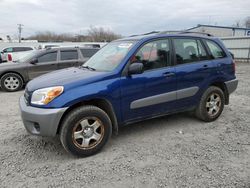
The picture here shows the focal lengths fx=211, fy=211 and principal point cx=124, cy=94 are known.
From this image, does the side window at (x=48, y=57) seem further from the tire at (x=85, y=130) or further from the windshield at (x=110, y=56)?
the tire at (x=85, y=130)

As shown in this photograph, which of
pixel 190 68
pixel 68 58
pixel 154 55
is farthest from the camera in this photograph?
pixel 68 58

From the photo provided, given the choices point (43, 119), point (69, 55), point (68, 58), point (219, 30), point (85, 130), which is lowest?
point (85, 130)

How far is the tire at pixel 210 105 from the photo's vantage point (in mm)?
4219

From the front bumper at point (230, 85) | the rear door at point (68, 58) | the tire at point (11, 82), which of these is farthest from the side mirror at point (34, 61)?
the front bumper at point (230, 85)

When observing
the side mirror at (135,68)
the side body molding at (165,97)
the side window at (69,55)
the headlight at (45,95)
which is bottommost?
the side body molding at (165,97)

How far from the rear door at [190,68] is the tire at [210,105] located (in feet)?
0.59

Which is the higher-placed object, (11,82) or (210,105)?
(11,82)

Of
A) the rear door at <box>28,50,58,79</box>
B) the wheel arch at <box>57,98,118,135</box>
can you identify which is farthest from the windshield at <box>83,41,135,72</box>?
the rear door at <box>28,50,58,79</box>

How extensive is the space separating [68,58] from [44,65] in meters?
0.95

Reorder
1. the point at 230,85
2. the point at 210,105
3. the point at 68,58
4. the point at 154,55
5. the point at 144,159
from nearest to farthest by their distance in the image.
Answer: the point at 144,159 → the point at 154,55 → the point at 210,105 → the point at 230,85 → the point at 68,58

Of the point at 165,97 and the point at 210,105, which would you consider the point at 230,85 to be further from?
the point at 165,97

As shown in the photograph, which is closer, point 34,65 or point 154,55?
point 154,55

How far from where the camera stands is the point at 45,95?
2938 millimetres

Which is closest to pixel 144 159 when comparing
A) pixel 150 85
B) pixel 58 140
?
pixel 150 85
